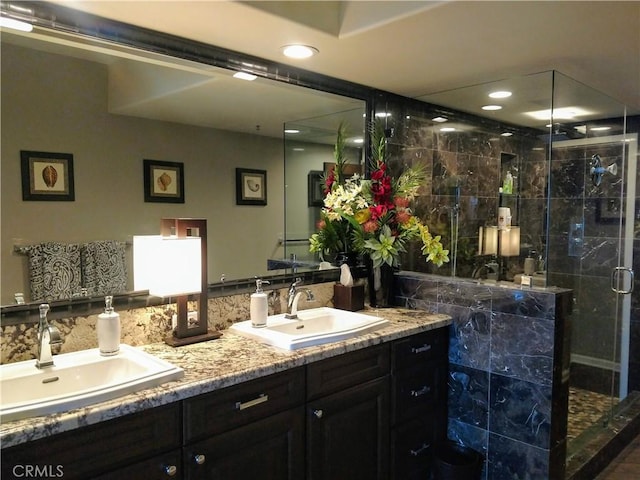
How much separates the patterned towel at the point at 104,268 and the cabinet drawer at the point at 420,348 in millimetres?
1226

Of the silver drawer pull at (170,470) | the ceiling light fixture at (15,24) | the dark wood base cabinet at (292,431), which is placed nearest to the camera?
the dark wood base cabinet at (292,431)

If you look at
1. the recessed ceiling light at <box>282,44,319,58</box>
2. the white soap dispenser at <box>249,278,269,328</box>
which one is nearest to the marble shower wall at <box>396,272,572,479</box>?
the white soap dispenser at <box>249,278,269,328</box>

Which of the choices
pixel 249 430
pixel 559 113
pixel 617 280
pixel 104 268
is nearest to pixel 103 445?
pixel 249 430

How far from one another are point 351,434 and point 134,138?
1.53 meters

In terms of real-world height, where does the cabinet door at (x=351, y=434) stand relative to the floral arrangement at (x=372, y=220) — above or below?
below

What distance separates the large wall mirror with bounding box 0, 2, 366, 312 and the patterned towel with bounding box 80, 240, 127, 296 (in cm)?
3

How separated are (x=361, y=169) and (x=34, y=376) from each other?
6.41ft

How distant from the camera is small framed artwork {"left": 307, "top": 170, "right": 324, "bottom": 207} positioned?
103 inches

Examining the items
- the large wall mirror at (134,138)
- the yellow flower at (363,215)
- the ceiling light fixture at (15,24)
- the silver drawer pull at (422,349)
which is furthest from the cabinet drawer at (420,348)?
the ceiling light fixture at (15,24)

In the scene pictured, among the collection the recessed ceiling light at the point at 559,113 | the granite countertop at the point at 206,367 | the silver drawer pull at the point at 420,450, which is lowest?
the silver drawer pull at the point at 420,450

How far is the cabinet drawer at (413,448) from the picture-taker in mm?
2223

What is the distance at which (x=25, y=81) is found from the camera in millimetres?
1626

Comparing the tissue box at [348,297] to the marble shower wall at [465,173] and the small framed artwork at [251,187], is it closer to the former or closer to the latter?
the marble shower wall at [465,173]

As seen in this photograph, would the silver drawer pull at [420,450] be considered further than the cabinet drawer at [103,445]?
Yes
